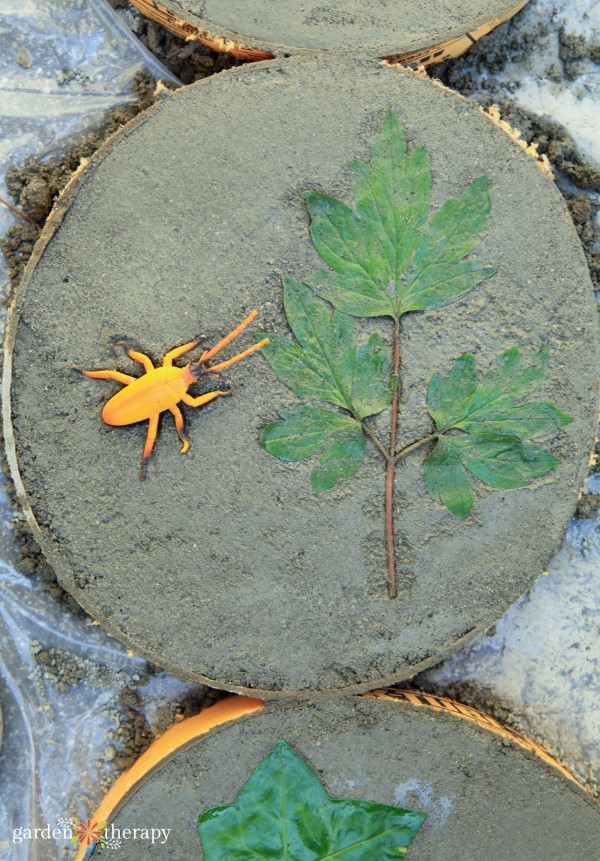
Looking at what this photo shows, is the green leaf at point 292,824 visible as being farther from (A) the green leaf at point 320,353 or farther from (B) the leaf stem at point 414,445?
(A) the green leaf at point 320,353

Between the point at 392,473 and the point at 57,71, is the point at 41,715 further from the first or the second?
the point at 57,71

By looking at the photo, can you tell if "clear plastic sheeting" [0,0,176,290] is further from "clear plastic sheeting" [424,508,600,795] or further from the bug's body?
"clear plastic sheeting" [424,508,600,795]

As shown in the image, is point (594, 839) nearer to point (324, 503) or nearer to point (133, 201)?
point (324, 503)

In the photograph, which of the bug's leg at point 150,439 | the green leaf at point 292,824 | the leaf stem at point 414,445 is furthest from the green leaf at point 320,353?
the green leaf at point 292,824

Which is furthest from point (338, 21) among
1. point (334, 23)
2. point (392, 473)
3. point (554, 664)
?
point (554, 664)

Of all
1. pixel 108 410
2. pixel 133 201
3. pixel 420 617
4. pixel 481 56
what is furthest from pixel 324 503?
pixel 481 56

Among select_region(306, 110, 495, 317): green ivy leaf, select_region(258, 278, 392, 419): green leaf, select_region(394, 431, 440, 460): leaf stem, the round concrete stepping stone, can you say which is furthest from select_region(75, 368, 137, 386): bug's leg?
the round concrete stepping stone
